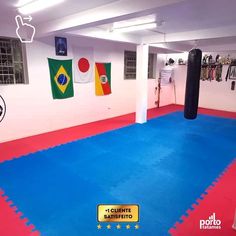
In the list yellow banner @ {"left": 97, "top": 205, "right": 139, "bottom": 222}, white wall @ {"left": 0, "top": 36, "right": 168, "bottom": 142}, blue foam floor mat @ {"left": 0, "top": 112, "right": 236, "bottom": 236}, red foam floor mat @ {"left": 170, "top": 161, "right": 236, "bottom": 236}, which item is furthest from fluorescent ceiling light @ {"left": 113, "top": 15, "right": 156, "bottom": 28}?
yellow banner @ {"left": 97, "top": 205, "right": 139, "bottom": 222}

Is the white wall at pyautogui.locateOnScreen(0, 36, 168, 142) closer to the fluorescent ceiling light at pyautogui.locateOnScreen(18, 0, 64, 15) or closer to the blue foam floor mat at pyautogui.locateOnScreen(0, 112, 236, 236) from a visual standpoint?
the blue foam floor mat at pyautogui.locateOnScreen(0, 112, 236, 236)

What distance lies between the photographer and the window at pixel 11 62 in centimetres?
506

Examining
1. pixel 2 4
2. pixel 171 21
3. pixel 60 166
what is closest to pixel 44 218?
pixel 60 166

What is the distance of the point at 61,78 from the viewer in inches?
241

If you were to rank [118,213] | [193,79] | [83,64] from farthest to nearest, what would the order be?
[83,64] → [193,79] → [118,213]

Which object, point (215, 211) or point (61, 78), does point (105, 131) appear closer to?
point (61, 78)

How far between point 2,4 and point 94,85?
3945mm

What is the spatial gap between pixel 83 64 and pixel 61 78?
3.03 ft

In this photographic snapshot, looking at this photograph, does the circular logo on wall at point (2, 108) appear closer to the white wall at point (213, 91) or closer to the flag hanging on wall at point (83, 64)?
the flag hanging on wall at point (83, 64)

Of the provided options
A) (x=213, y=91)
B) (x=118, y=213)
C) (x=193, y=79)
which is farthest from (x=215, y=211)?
(x=213, y=91)

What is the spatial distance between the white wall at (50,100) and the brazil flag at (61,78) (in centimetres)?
14

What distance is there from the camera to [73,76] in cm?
642

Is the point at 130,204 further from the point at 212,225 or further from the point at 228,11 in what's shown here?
the point at 228,11

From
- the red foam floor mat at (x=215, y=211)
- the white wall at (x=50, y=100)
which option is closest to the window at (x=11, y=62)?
the white wall at (x=50, y=100)
